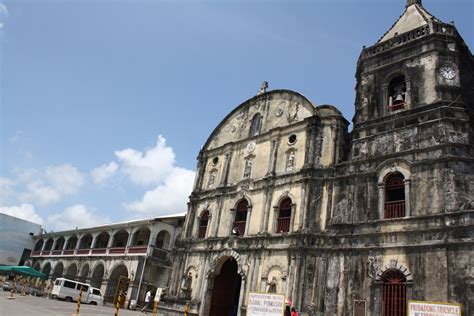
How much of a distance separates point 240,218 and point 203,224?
3402 mm

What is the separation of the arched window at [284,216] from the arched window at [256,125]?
578 cm

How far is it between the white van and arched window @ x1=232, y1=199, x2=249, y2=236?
1328 centimetres

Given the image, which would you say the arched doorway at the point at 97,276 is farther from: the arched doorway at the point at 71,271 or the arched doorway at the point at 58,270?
the arched doorway at the point at 58,270

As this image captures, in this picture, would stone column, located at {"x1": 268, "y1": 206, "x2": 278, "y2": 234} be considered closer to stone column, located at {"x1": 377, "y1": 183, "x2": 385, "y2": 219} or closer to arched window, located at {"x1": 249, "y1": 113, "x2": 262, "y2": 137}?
stone column, located at {"x1": 377, "y1": 183, "x2": 385, "y2": 219}

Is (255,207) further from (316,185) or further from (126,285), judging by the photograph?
(126,285)

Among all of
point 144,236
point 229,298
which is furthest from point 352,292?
point 144,236

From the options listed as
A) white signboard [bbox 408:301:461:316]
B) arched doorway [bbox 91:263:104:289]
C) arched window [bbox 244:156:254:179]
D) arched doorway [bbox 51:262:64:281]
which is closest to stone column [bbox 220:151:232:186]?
arched window [bbox 244:156:254:179]

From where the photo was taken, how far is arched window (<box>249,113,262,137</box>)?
24.8 metres

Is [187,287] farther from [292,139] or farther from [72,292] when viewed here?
[72,292]

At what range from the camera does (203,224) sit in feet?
82.8

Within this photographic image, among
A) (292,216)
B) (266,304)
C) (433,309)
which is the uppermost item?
(292,216)

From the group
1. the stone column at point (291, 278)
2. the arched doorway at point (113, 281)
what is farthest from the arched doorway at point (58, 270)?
the stone column at point (291, 278)

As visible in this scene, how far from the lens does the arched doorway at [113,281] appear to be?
3177 cm

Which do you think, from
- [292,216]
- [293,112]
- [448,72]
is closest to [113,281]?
[292,216]
